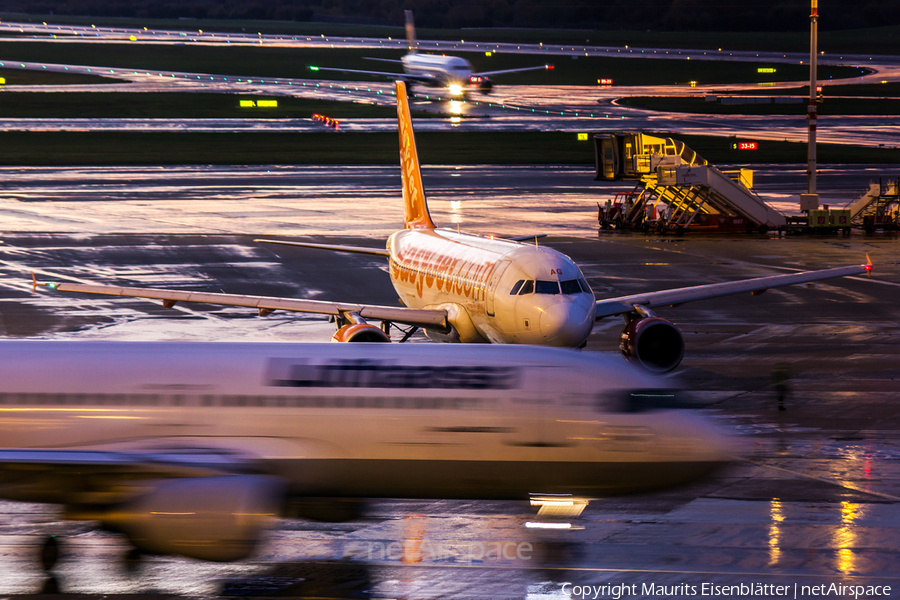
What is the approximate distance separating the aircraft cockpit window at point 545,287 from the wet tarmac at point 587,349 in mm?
4746

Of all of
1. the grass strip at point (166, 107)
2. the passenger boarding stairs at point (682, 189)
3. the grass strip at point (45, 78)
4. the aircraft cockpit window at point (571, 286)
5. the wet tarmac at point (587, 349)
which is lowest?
the wet tarmac at point (587, 349)

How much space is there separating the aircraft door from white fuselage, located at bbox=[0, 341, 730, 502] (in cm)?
908

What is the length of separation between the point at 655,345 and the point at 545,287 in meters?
4.21

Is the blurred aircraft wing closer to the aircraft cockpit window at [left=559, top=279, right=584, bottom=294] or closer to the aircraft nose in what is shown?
the aircraft nose

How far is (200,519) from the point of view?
1543cm

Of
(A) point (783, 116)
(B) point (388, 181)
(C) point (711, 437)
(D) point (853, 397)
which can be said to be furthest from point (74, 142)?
(C) point (711, 437)

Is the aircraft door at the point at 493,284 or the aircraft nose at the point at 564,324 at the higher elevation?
the aircraft door at the point at 493,284

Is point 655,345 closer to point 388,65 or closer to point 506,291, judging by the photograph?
point 506,291

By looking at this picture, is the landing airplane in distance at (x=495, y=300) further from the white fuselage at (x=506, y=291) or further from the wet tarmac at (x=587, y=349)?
the wet tarmac at (x=587, y=349)

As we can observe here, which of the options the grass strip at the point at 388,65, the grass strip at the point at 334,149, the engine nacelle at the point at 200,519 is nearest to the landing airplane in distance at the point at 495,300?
the engine nacelle at the point at 200,519

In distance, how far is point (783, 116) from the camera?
412ft

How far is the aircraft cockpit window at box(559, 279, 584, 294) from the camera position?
25875 mm

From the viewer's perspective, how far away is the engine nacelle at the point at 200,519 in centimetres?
1543

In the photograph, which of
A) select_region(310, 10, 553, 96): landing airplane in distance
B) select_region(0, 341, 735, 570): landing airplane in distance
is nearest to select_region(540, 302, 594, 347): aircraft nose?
select_region(0, 341, 735, 570): landing airplane in distance
